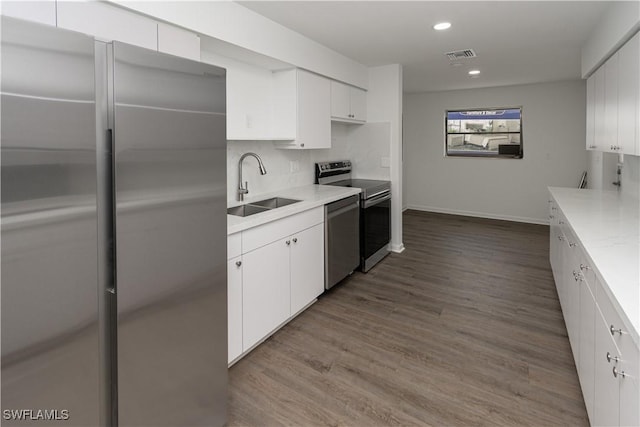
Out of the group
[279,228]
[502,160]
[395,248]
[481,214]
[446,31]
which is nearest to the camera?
[279,228]

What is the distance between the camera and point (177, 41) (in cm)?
204

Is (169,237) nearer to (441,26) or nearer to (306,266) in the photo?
(306,266)

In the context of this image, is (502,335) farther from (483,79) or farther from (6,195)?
(483,79)

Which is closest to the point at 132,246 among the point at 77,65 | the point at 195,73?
the point at 77,65

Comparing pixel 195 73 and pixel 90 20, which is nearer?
pixel 195 73

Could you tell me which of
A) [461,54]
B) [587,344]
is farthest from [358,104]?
[587,344]

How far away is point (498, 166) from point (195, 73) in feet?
21.1

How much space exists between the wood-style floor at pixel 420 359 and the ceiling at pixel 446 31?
234 cm

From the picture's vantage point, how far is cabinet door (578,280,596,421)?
1.71m

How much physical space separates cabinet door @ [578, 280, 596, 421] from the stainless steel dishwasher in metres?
1.92

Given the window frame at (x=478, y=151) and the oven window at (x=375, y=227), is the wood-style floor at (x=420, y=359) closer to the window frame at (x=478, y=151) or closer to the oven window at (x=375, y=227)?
Result: the oven window at (x=375, y=227)

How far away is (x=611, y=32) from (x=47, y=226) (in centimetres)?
349

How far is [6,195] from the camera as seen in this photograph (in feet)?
3.23

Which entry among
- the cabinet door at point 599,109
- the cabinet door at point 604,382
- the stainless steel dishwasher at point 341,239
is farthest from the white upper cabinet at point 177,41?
the cabinet door at point 599,109
